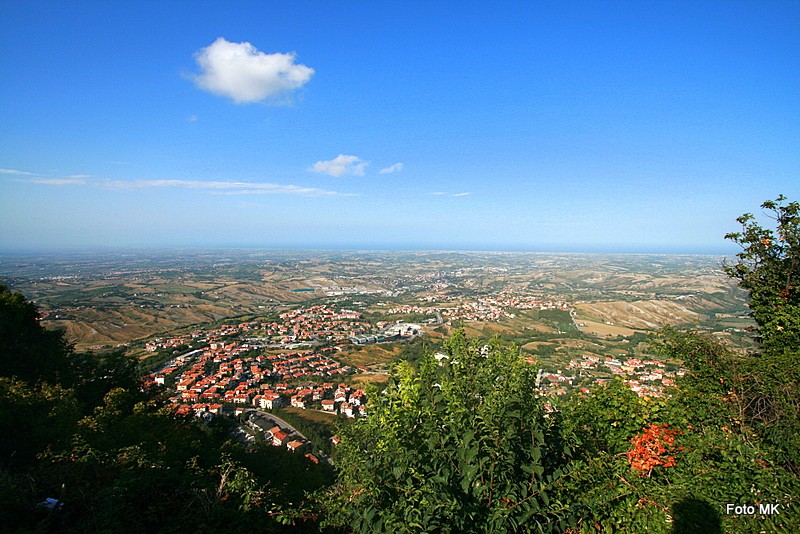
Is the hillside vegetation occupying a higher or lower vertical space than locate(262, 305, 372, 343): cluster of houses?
higher

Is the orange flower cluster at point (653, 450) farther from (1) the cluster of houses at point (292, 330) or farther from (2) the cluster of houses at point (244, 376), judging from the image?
(1) the cluster of houses at point (292, 330)

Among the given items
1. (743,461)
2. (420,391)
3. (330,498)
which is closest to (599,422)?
(743,461)

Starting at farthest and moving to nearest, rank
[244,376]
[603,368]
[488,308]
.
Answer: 1. [488,308]
2. [244,376]
3. [603,368]

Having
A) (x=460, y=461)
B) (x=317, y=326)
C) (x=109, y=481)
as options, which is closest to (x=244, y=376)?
(x=317, y=326)

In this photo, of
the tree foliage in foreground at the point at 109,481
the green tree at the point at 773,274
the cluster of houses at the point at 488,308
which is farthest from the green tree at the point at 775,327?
the cluster of houses at the point at 488,308

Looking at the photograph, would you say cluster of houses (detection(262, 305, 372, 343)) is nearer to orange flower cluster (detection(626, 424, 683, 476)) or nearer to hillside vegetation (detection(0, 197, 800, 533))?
hillside vegetation (detection(0, 197, 800, 533))

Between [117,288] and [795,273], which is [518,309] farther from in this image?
[117,288]

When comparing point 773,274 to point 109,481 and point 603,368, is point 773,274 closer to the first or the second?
point 109,481

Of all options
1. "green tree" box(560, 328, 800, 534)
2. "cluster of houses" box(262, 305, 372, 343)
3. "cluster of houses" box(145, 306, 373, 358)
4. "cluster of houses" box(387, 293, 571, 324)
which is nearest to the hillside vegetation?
"green tree" box(560, 328, 800, 534)
